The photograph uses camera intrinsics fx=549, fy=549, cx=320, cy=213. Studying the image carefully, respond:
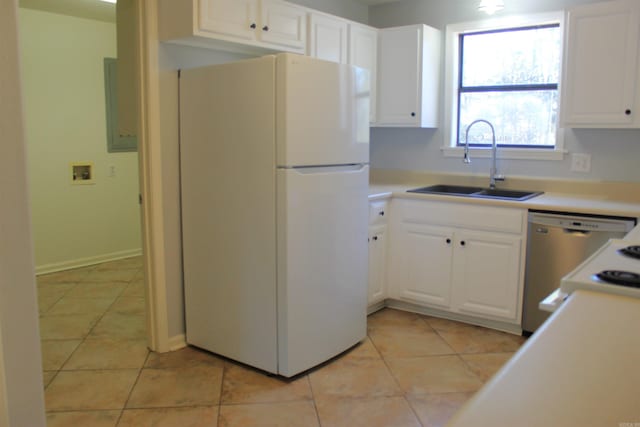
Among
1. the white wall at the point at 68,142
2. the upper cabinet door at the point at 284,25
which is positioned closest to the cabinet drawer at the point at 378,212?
the upper cabinet door at the point at 284,25

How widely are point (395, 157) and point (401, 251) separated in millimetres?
1000

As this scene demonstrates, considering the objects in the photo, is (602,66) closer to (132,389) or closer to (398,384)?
(398,384)

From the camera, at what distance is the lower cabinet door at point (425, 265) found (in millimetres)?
3605

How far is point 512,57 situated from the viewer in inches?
153

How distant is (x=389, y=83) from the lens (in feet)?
13.4

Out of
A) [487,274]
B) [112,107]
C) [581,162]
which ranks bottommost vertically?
[487,274]

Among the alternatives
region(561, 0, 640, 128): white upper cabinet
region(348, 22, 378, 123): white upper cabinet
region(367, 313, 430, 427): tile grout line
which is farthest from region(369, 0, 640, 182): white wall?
region(367, 313, 430, 427): tile grout line

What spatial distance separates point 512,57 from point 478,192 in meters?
0.98

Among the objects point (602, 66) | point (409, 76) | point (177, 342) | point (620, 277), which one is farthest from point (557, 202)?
point (177, 342)

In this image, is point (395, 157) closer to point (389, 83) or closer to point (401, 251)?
point (389, 83)

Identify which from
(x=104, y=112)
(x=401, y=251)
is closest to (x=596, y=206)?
(x=401, y=251)

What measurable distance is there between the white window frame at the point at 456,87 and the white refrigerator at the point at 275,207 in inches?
51.1

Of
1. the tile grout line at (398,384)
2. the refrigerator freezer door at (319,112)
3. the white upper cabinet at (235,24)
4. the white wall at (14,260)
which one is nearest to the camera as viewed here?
the white wall at (14,260)

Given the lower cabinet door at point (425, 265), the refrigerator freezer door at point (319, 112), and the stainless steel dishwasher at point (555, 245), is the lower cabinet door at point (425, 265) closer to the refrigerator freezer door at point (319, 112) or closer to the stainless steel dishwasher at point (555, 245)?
the stainless steel dishwasher at point (555, 245)
